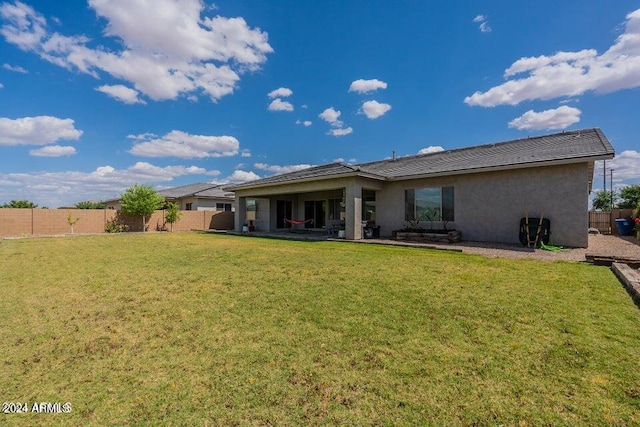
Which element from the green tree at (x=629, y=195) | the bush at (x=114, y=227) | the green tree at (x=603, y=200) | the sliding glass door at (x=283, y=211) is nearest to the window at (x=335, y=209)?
the sliding glass door at (x=283, y=211)

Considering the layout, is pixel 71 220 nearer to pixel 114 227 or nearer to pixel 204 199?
pixel 114 227

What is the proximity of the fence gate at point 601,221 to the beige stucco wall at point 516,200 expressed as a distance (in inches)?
404

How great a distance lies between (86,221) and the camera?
1838cm

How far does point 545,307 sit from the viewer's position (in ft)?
12.4

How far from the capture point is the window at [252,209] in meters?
19.6

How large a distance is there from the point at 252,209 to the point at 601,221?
20.9 metres

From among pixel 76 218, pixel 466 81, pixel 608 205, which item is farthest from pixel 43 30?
pixel 608 205

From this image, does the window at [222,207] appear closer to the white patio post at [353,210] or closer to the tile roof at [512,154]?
the tile roof at [512,154]

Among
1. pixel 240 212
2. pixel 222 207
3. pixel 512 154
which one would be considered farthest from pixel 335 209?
pixel 222 207

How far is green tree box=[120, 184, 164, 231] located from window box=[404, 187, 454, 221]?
1640cm

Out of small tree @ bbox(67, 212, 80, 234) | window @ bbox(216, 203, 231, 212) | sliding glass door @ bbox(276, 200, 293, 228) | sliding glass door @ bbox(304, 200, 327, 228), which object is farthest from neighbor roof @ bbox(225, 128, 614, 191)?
small tree @ bbox(67, 212, 80, 234)

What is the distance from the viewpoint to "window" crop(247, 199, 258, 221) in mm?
19641

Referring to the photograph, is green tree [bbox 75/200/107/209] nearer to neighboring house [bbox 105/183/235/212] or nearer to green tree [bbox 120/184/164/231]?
neighboring house [bbox 105/183/235/212]

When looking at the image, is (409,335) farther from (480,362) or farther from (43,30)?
(43,30)
